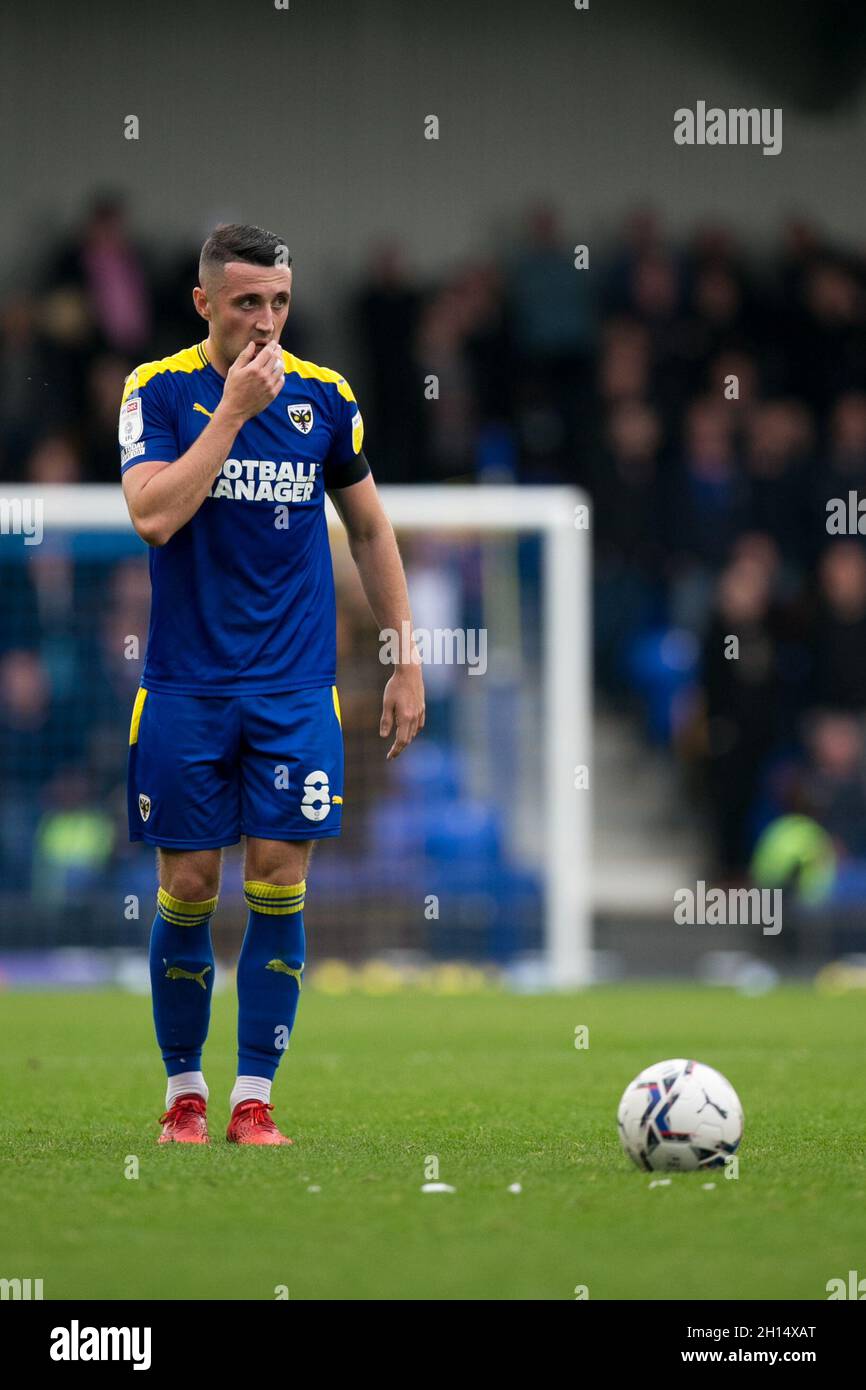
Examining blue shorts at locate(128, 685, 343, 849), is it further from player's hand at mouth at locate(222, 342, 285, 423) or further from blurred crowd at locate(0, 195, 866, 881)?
blurred crowd at locate(0, 195, 866, 881)

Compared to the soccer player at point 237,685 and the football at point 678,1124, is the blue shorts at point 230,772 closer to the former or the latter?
the soccer player at point 237,685

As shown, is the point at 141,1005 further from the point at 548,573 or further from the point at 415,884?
the point at 548,573

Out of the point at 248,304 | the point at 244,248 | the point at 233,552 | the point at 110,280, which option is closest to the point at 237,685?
the point at 233,552

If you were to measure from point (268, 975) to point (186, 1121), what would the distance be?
39 cm

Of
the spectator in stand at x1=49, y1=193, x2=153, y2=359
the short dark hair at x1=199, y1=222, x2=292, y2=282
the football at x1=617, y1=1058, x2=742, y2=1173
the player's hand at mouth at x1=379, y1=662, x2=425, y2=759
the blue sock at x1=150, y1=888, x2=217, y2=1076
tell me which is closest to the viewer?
the football at x1=617, y1=1058, x2=742, y2=1173

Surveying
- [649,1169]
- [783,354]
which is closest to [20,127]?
[783,354]

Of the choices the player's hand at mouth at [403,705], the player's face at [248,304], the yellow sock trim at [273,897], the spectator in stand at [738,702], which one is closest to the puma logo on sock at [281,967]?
the yellow sock trim at [273,897]

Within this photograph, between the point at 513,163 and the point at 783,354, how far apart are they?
9.48 ft

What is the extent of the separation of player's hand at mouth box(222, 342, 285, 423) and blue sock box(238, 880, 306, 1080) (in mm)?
1111

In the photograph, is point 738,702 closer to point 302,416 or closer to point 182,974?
point 302,416

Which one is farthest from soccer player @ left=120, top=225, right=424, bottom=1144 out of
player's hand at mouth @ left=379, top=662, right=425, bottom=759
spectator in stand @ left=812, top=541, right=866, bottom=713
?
spectator in stand @ left=812, top=541, right=866, bottom=713

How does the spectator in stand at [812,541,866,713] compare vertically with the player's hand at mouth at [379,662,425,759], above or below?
above

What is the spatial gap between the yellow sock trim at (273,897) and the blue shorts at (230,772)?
12 centimetres

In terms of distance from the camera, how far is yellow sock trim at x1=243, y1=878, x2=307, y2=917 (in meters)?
5.32
